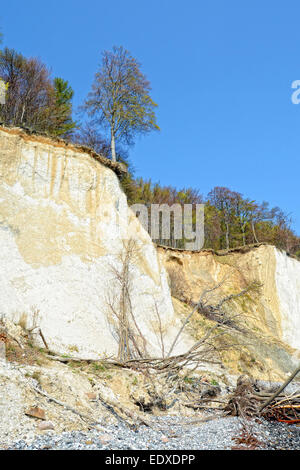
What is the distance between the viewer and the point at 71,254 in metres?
12.4

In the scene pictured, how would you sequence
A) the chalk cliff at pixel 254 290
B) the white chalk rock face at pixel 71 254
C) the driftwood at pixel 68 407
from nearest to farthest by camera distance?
the driftwood at pixel 68 407 < the white chalk rock face at pixel 71 254 < the chalk cliff at pixel 254 290

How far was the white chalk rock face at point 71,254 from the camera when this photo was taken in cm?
1075

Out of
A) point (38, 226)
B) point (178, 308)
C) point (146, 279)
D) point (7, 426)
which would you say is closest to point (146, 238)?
point (146, 279)

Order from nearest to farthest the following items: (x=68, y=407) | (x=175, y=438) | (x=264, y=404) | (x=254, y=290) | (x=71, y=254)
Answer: (x=175, y=438) → (x=68, y=407) → (x=264, y=404) → (x=71, y=254) → (x=254, y=290)

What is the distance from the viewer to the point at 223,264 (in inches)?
835

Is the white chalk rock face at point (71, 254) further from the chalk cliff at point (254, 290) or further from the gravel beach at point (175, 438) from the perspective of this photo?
the gravel beach at point (175, 438)

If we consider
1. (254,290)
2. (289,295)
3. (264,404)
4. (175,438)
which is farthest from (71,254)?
(289,295)

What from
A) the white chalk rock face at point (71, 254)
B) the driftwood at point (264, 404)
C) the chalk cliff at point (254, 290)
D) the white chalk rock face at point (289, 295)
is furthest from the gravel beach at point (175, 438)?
the white chalk rock face at point (289, 295)

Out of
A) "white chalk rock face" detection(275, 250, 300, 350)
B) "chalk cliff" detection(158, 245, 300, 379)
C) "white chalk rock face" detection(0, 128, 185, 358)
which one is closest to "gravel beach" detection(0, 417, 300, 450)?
"white chalk rock face" detection(0, 128, 185, 358)

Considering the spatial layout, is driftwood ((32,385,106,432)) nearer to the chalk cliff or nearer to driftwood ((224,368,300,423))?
driftwood ((224,368,300,423))

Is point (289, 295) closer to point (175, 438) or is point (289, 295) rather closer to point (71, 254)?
point (71, 254)

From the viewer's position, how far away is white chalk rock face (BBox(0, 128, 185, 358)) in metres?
10.8

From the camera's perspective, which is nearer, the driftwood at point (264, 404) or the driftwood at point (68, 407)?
the driftwood at point (68, 407)
